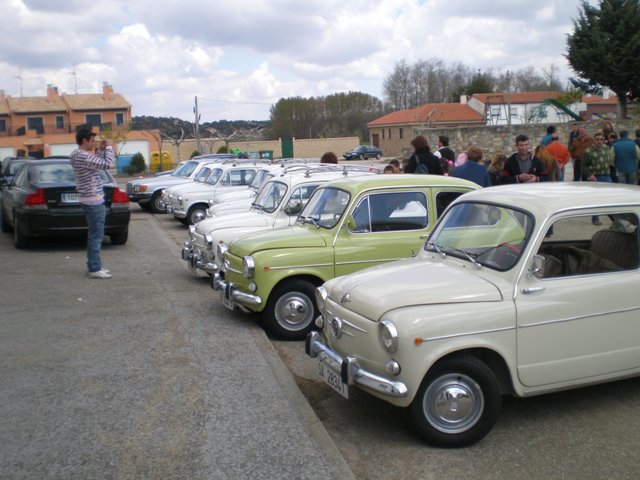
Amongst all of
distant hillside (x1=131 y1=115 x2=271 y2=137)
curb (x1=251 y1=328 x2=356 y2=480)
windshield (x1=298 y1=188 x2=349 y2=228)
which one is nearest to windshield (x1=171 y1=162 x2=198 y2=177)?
windshield (x1=298 y1=188 x2=349 y2=228)

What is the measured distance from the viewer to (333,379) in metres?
4.93

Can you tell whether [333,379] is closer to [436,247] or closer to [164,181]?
[436,247]

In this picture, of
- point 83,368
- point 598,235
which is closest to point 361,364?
point 598,235

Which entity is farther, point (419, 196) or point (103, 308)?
point (103, 308)

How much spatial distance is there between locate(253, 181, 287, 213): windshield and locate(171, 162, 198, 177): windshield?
36.8 ft

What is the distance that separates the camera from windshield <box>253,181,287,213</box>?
33.6 feet

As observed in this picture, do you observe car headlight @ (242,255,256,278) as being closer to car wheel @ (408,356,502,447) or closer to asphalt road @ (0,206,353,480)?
asphalt road @ (0,206,353,480)

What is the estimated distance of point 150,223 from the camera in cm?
1808

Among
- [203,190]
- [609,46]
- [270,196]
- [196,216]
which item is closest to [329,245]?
[270,196]

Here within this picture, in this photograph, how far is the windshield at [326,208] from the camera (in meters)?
7.71

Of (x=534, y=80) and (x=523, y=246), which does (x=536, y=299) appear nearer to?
(x=523, y=246)

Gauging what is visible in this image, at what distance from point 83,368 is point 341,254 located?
2767 millimetres

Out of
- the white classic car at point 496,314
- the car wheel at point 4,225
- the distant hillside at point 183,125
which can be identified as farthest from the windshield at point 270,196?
the distant hillside at point 183,125

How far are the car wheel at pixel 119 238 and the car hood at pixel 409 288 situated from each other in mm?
8776
